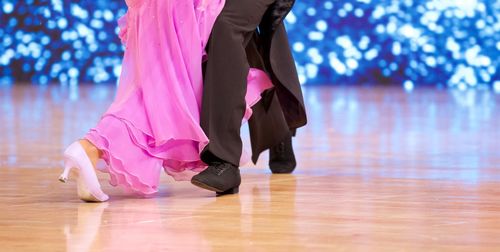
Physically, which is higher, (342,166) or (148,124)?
(148,124)

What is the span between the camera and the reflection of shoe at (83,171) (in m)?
2.73

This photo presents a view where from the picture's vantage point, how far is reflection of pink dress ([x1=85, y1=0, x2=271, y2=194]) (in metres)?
2.86

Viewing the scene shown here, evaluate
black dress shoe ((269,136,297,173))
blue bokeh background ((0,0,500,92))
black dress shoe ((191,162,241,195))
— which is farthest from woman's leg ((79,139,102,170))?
blue bokeh background ((0,0,500,92))

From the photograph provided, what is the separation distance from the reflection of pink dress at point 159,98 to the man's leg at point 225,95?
4cm

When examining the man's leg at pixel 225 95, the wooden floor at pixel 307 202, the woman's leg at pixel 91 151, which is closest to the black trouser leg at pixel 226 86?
the man's leg at pixel 225 95

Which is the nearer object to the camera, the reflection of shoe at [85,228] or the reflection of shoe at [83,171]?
the reflection of shoe at [85,228]

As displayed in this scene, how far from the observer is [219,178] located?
9.37 feet

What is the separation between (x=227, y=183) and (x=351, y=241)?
818 millimetres

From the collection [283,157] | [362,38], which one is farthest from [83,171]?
[362,38]

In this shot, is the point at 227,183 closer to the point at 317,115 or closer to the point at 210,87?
the point at 210,87

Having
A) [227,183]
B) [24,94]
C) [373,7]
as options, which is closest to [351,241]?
[227,183]

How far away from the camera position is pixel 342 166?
12.1 feet

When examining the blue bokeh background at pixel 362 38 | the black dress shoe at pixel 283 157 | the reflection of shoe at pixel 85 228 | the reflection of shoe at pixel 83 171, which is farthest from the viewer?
the blue bokeh background at pixel 362 38

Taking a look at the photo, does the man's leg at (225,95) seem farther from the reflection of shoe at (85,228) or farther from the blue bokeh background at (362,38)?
the blue bokeh background at (362,38)
